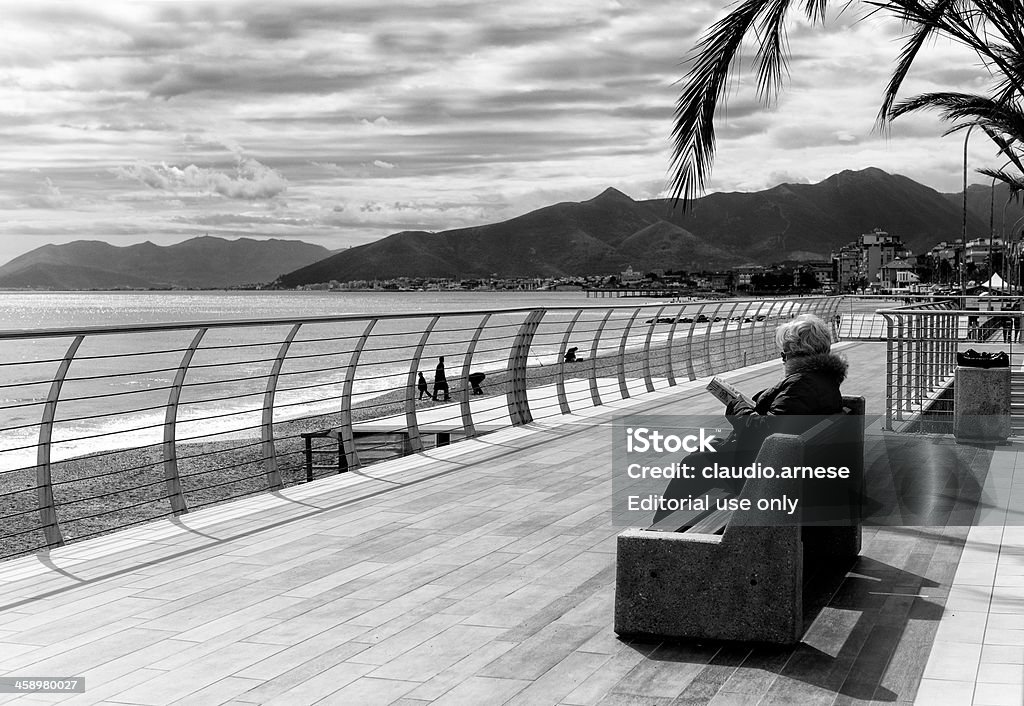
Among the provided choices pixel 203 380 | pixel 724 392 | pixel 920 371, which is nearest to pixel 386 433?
pixel 724 392

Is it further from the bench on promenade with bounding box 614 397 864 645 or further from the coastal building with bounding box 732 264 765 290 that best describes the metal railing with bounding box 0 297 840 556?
the coastal building with bounding box 732 264 765 290

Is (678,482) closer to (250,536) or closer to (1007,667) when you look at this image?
(1007,667)

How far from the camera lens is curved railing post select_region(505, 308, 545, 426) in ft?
36.9

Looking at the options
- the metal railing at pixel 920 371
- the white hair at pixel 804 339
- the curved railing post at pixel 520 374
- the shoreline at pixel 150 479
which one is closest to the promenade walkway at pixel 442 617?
the white hair at pixel 804 339

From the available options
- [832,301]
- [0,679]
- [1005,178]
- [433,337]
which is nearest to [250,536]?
[0,679]

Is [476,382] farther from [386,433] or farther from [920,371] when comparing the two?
[386,433]

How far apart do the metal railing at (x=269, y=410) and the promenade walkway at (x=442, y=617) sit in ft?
1.76

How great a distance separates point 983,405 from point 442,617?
7.27m

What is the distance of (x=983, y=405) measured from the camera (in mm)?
9969

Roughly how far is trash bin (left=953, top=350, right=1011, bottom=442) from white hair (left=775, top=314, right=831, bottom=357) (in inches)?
213

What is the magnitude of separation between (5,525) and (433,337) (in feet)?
205

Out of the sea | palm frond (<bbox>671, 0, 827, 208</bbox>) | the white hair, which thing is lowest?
the sea

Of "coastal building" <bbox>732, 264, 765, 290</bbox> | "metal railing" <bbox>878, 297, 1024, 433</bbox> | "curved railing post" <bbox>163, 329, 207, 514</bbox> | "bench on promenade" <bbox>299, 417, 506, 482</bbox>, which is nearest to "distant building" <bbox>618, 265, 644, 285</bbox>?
"coastal building" <bbox>732, 264, 765, 290</bbox>

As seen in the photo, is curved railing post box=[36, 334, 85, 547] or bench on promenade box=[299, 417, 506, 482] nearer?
curved railing post box=[36, 334, 85, 547]
